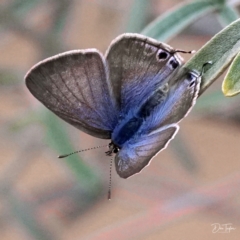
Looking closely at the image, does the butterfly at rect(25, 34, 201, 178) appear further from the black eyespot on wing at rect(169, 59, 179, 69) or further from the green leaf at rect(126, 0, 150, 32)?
the green leaf at rect(126, 0, 150, 32)

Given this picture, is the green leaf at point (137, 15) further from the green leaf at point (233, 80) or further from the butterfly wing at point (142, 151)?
the green leaf at point (233, 80)

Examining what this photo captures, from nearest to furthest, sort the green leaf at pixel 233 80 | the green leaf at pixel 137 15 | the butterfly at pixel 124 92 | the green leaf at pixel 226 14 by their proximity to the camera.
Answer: the green leaf at pixel 233 80 < the butterfly at pixel 124 92 < the green leaf at pixel 226 14 < the green leaf at pixel 137 15

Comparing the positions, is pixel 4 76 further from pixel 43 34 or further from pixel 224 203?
pixel 224 203

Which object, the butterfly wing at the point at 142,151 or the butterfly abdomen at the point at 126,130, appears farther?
the butterfly abdomen at the point at 126,130

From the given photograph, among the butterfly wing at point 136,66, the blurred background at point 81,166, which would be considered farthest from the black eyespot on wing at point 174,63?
the blurred background at point 81,166

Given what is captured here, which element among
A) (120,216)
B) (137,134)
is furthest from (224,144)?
(137,134)

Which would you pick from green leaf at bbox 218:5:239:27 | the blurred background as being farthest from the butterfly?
the blurred background

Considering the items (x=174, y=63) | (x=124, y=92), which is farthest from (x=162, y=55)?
(x=124, y=92)
